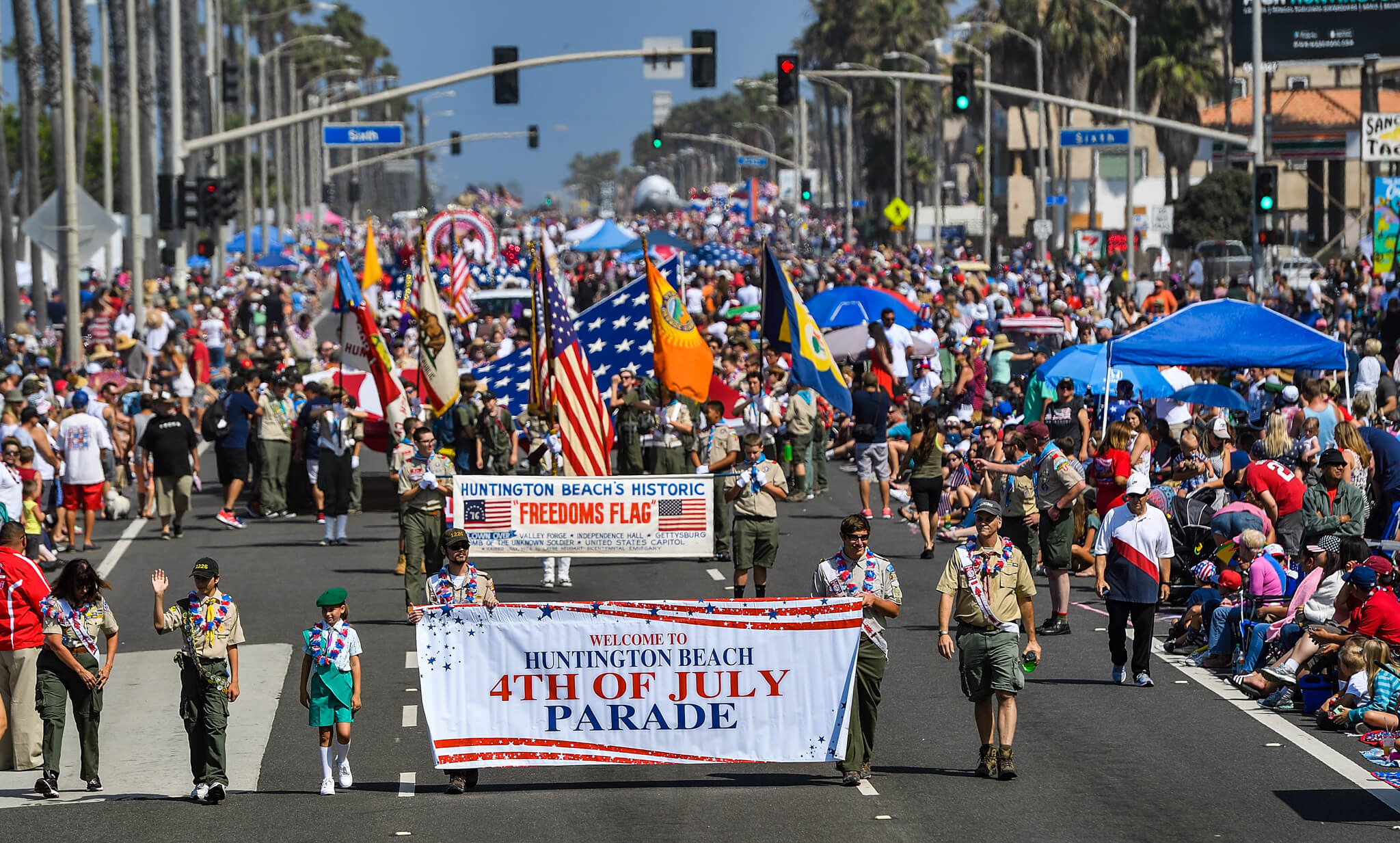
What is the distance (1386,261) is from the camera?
29547 mm

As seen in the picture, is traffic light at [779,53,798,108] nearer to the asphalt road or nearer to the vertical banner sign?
the vertical banner sign

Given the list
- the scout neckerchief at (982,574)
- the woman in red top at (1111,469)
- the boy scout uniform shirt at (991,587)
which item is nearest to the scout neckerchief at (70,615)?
the boy scout uniform shirt at (991,587)

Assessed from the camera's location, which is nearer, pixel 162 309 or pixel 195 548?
pixel 195 548

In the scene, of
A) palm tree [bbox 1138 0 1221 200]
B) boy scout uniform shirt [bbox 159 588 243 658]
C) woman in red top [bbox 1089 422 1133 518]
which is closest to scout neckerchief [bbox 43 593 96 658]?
boy scout uniform shirt [bbox 159 588 243 658]

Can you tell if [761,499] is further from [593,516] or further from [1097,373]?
[1097,373]

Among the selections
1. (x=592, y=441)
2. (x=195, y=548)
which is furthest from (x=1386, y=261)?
(x=195, y=548)

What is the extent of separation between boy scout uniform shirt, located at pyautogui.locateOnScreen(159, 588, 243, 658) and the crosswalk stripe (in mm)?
928

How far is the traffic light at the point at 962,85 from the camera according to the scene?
1292 inches

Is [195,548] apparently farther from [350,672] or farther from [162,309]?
[162,309]

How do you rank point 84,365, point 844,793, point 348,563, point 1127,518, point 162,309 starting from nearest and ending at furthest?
point 844,793, point 1127,518, point 348,563, point 84,365, point 162,309

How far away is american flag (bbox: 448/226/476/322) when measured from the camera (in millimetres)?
36188

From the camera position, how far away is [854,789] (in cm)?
1142

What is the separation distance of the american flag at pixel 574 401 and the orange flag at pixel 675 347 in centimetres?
202

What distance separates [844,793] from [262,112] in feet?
207
